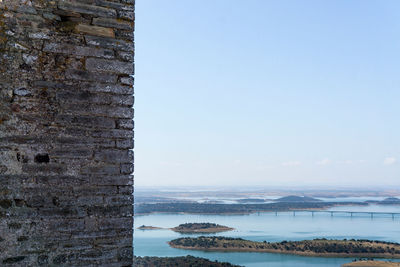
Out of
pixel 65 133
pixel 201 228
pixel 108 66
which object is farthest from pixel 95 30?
pixel 201 228

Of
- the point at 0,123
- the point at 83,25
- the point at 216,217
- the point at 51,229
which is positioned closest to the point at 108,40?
the point at 83,25

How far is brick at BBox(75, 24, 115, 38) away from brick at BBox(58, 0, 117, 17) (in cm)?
10

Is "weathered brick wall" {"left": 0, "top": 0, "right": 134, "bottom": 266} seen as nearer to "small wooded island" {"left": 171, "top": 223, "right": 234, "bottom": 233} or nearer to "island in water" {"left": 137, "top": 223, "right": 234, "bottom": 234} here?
"island in water" {"left": 137, "top": 223, "right": 234, "bottom": 234}

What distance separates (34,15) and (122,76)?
69cm

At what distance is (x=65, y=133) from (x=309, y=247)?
49.8 m

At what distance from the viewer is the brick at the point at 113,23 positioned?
3.00 metres

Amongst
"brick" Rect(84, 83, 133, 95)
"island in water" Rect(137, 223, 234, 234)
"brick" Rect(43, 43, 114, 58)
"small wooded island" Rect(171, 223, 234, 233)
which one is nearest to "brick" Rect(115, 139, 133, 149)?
"brick" Rect(84, 83, 133, 95)

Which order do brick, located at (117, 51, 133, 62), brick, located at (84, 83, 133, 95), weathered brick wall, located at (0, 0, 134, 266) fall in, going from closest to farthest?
1. weathered brick wall, located at (0, 0, 134, 266)
2. brick, located at (84, 83, 133, 95)
3. brick, located at (117, 51, 133, 62)

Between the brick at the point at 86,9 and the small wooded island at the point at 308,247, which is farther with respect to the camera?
the small wooded island at the point at 308,247

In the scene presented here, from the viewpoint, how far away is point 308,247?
48.9 metres

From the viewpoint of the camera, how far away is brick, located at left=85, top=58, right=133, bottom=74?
293 centimetres

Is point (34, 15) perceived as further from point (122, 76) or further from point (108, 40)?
point (122, 76)

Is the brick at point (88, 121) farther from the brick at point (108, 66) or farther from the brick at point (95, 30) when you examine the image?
the brick at point (95, 30)

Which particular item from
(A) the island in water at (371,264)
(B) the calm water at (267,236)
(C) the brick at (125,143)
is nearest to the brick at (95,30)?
(C) the brick at (125,143)
